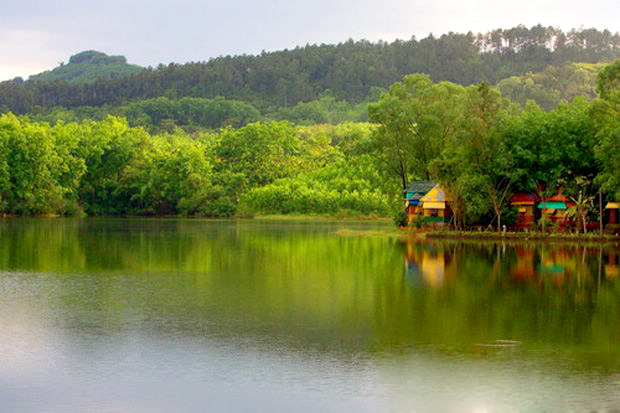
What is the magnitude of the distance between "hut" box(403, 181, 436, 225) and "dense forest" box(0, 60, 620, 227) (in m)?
1.09

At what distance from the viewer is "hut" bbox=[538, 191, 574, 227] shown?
4556 cm

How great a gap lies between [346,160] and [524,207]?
37.9m

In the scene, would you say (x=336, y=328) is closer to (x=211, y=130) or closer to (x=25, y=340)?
(x=25, y=340)

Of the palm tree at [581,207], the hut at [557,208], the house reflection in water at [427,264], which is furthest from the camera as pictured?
the hut at [557,208]

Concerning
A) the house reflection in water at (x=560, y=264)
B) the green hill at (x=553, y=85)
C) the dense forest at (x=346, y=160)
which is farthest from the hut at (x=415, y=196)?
the green hill at (x=553, y=85)

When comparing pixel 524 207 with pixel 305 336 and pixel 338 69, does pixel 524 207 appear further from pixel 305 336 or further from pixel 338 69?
pixel 338 69

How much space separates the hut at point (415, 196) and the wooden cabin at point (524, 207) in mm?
5535

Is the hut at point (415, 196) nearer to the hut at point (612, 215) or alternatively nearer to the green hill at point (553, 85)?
the hut at point (612, 215)

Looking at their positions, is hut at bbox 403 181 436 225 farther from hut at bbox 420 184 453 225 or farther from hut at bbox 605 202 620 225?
hut at bbox 605 202 620 225

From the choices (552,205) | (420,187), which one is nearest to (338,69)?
(420,187)

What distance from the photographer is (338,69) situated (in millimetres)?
181625

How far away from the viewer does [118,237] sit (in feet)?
141

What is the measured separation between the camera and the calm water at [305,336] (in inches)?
411

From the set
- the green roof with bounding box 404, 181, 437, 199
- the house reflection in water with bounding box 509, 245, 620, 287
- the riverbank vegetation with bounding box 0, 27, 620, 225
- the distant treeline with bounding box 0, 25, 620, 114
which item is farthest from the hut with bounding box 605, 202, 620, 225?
the distant treeline with bounding box 0, 25, 620, 114
